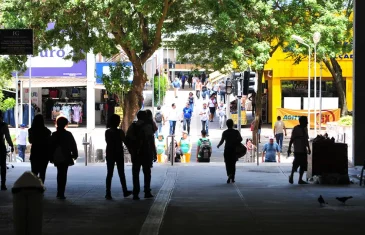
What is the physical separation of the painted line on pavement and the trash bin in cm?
260

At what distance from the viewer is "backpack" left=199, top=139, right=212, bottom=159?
90.8 ft

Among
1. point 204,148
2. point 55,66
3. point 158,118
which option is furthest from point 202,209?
point 55,66

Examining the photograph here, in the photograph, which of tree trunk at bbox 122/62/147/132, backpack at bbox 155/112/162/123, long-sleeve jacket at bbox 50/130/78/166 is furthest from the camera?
backpack at bbox 155/112/162/123

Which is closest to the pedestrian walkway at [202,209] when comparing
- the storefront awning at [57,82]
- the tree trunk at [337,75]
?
the tree trunk at [337,75]

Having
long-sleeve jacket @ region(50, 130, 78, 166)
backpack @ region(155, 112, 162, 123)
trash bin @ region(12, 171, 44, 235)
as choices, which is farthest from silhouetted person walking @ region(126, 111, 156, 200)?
backpack @ region(155, 112, 162, 123)

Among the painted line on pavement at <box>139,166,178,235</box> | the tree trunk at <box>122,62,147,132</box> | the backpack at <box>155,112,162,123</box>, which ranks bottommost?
the painted line on pavement at <box>139,166,178,235</box>

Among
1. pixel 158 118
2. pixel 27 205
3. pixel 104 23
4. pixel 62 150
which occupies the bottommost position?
pixel 27 205

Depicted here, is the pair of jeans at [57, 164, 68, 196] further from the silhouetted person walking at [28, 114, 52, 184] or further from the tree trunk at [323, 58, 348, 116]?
the tree trunk at [323, 58, 348, 116]

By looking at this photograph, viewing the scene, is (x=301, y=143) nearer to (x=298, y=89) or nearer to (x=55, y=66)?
(x=55, y=66)

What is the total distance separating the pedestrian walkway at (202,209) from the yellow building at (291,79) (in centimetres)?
2939

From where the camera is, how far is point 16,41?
2044 cm

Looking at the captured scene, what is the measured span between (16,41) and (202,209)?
8816 mm

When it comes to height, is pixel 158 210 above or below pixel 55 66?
below

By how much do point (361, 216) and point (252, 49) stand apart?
71.2ft
